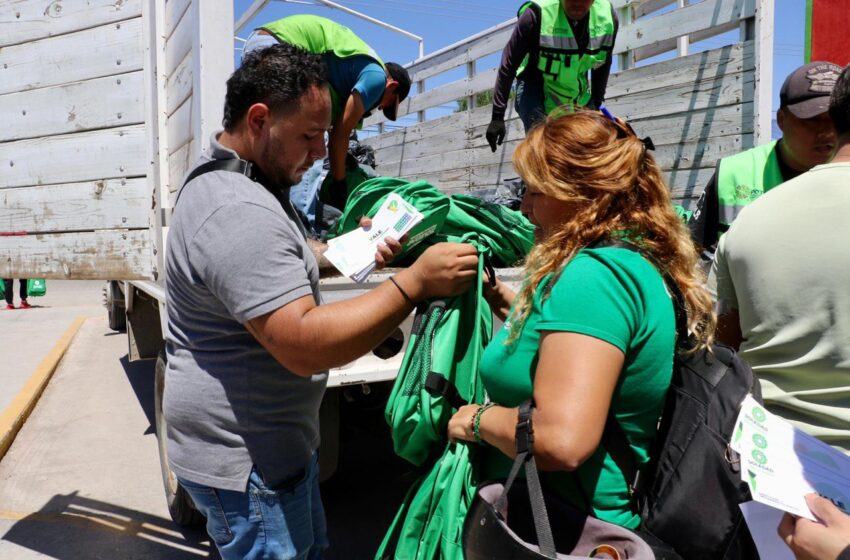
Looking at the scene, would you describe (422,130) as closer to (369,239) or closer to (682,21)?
(682,21)

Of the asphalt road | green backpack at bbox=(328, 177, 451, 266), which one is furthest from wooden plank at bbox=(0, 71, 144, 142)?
the asphalt road

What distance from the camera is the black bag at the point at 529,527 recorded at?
51.1 inches

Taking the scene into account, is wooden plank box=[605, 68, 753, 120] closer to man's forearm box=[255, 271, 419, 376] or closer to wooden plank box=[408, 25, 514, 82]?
wooden plank box=[408, 25, 514, 82]

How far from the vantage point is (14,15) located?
3.44 meters

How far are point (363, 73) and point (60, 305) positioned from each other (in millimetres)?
12998

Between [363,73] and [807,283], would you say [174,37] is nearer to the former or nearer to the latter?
[363,73]

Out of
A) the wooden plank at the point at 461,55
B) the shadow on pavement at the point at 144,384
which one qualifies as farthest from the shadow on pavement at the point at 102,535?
the wooden plank at the point at 461,55

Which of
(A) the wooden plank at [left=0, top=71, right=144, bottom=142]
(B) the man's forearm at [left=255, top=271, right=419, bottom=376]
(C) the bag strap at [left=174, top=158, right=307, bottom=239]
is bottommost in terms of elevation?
(B) the man's forearm at [left=255, top=271, right=419, bottom=376]

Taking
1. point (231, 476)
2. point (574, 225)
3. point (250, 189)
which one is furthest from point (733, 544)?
point (250, 189)

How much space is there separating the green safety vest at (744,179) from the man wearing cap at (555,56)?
54.7 inches

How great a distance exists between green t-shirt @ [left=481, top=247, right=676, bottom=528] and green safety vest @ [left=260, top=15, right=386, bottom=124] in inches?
89.9

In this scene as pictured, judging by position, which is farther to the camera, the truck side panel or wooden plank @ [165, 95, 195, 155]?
the truck side panel

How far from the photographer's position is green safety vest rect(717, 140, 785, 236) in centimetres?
267

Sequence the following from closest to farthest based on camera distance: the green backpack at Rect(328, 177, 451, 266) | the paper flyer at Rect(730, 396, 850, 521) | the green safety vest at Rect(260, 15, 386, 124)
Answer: the paper flyer at Rect(730, 396, 850, 521)
the green backpack at Rect(328, 177, 451, 266)
the green safety vest at Rect(260, 15, 386, 124)
